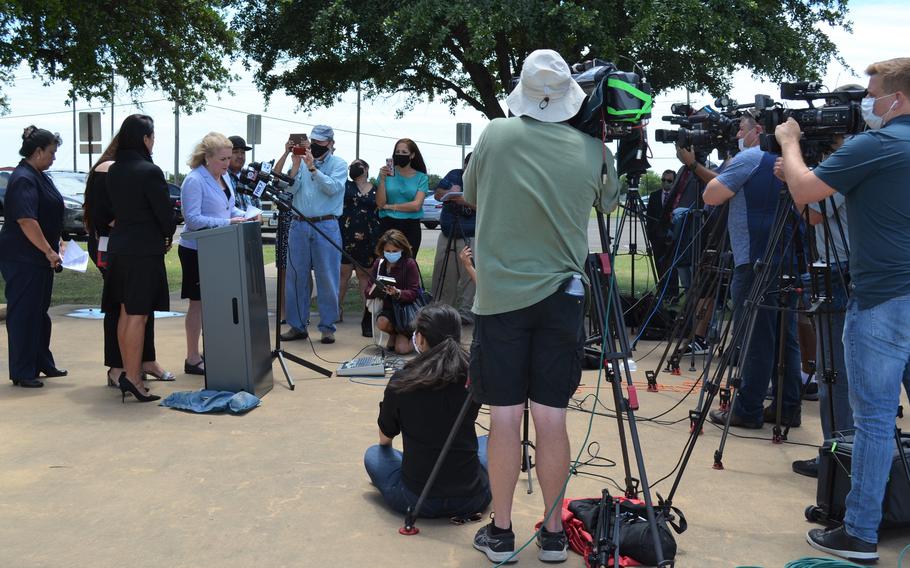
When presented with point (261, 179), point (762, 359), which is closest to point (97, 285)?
point (261, 179)

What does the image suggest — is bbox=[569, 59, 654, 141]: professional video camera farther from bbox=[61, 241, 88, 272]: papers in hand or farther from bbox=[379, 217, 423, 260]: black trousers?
bbox=[379, 217, 423, 260]: black trousers

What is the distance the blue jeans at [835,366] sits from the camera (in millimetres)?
4574

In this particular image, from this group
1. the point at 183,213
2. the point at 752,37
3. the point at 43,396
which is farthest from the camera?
the point at 752,37

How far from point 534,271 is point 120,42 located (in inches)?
431

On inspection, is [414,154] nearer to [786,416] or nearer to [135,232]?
[135,232]

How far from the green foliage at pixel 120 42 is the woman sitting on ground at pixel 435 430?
952cm

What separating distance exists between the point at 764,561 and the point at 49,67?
41.4ft

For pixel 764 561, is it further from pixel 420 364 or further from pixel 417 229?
pixel 417 229

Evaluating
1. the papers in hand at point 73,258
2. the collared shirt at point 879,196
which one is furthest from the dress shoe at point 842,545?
the papers in hand at point 73,258

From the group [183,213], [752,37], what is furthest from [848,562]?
[752,37]

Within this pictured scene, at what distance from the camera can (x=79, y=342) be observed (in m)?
8.55

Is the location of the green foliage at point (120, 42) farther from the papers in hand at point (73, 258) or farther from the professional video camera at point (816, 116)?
the professional video camera at point (816, 116)

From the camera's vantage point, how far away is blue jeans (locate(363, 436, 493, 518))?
13.6 feet

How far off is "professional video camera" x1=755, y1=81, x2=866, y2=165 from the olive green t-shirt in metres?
0.99
